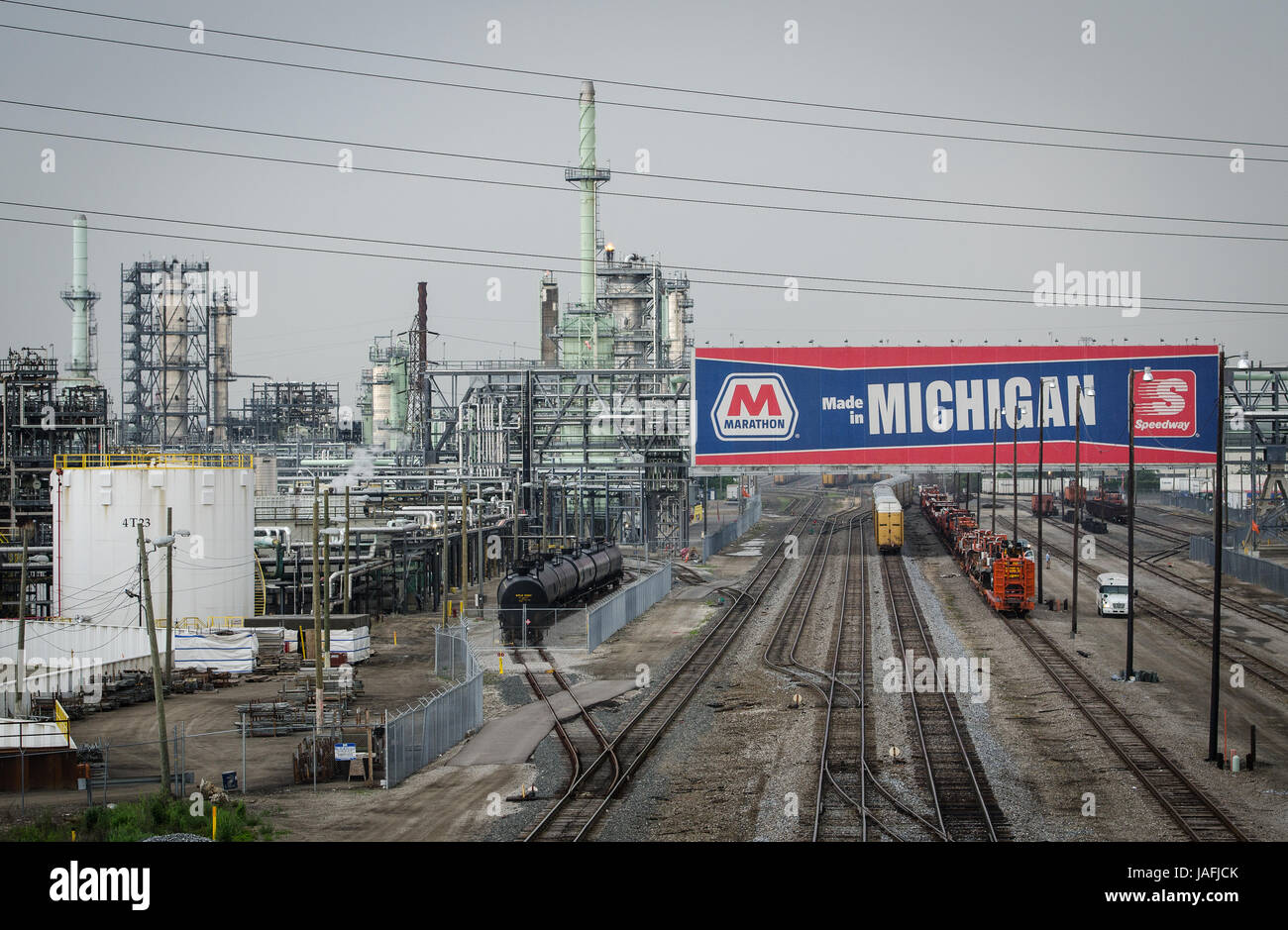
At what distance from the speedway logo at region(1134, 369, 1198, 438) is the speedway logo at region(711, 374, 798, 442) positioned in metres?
18.2

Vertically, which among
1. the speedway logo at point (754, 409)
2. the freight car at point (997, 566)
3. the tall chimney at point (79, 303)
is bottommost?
the freight car at point (997, 566)

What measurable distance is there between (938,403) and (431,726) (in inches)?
1667

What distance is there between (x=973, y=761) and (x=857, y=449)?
39260 mm

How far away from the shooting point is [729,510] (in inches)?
4267

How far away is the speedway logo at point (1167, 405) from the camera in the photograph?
5922cm

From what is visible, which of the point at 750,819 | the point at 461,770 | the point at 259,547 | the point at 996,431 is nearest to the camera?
the point at 750,819

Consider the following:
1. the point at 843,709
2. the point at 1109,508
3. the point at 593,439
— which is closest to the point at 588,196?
the point at 593,439

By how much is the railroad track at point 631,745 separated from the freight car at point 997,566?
9.61 meters

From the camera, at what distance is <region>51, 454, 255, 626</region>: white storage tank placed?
3928 centimetres

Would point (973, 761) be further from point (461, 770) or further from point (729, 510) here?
point (729, 510)

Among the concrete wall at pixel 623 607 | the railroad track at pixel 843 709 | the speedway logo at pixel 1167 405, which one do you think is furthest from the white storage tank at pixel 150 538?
the speedway logo at pixel 1167 405

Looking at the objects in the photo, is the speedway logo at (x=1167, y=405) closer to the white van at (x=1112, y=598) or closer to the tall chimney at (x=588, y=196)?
the white van at (x=1112, y=598)
